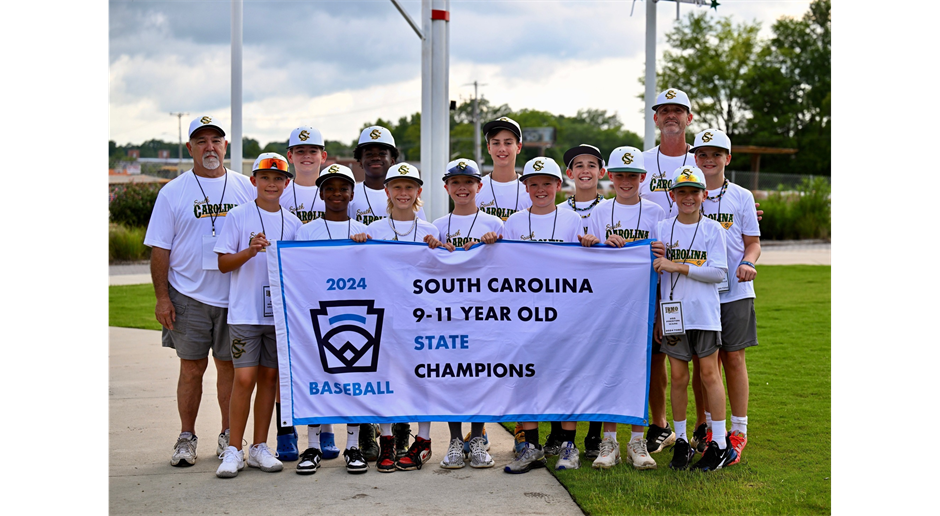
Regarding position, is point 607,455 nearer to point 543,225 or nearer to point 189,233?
point 543,225

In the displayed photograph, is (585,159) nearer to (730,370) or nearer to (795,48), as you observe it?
→ (730,370)

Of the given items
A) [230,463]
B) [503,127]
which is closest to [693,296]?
[503,127]

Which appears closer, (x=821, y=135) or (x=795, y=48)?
(x=821, y=135)

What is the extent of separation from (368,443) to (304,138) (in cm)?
227

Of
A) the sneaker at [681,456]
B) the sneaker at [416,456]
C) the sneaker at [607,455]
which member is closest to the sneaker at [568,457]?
the sneaker at [607,455]

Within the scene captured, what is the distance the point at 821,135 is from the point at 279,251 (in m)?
57.2

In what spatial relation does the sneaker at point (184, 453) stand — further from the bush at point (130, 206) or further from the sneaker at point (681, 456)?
the bush at point (130, 206)

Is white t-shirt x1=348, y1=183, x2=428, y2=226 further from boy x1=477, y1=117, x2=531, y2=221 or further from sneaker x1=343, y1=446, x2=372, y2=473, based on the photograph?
sneaker x1=343, y1=446, x2=372, y2=473

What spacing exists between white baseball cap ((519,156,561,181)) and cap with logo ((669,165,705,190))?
0.78m

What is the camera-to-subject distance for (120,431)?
262 inches

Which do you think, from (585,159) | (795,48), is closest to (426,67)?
(585,159)

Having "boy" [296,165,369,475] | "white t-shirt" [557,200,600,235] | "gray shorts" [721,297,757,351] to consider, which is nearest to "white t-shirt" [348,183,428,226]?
"boy" [296,165,369,475]

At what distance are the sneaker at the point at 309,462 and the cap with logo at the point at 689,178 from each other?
297 cm

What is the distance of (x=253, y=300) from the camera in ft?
18.6
